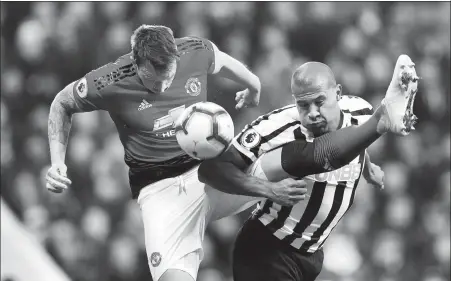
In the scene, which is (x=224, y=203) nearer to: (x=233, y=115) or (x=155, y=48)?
(x=155, y=48)

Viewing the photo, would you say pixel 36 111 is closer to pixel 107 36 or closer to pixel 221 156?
pixel 107 36

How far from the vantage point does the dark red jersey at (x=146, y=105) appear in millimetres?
5004

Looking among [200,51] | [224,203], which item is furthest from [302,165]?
[200,51]

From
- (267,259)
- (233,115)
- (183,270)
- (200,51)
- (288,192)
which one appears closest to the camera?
(288,192)

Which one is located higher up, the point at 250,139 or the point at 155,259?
the point at 250,139

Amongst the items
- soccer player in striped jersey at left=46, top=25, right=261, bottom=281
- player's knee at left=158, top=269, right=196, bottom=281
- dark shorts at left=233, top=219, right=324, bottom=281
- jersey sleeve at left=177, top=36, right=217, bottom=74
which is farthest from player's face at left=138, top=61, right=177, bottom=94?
player's knee at left=158, top=269, right=196, bottom=281

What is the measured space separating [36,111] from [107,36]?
968 millimetres

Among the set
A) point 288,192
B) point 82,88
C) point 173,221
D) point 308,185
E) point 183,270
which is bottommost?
point 183,270

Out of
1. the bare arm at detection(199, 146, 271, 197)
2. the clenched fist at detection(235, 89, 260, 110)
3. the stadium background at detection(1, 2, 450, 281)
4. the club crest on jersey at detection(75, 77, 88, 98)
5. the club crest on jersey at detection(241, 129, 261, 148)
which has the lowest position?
the stadium background at detection(1, 2, 450, 281)

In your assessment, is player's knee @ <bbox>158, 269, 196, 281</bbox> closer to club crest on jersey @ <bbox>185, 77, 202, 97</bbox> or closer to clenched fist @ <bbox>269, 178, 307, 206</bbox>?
clenched fist @ <bbox>269, 178, 307, 206</bbox>

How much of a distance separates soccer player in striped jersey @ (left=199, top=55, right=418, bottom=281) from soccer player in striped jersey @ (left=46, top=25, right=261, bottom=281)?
33 centimetres

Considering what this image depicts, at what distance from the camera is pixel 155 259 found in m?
4.92

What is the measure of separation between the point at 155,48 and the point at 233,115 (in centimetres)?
276

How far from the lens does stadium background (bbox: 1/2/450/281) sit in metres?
7.78
